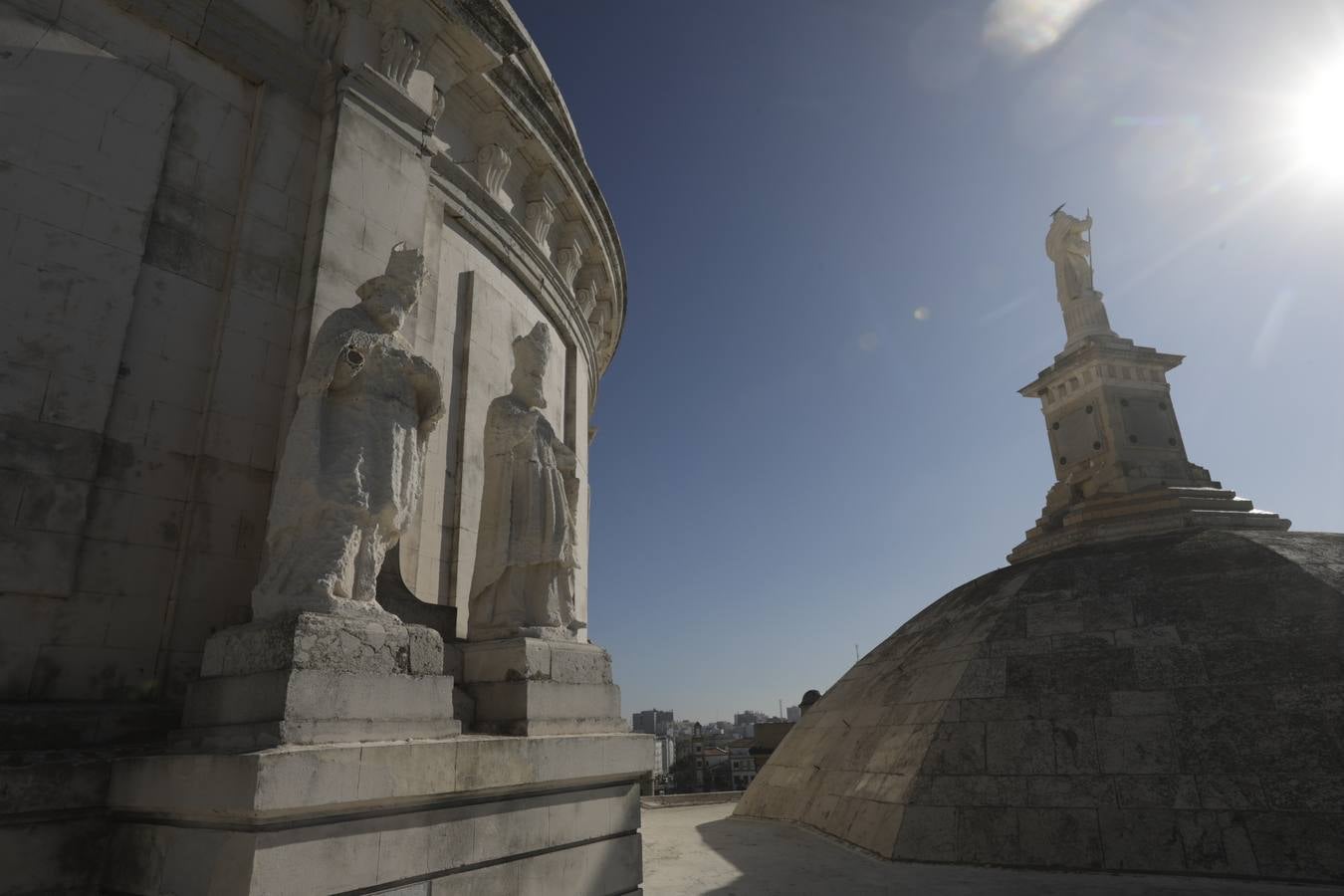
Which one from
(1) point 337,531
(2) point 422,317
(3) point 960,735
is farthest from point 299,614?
(3) point 960,735

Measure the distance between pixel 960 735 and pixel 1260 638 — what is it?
4961 millimetres

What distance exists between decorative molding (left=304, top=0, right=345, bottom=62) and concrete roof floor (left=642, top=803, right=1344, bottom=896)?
10.5 m

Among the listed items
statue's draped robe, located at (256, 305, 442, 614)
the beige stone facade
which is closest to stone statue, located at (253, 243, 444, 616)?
statue's draped robe, located at (256, 305, 442, 614)

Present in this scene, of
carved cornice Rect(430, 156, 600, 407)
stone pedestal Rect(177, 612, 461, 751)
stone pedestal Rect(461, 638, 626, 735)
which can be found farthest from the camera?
carved cornice Rect(430, 156, 600, 407)

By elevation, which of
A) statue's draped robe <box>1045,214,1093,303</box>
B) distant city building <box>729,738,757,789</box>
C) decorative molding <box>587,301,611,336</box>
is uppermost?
statue's draped robe <box>1045,214,1093,303</box>

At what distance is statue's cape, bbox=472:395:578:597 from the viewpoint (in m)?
6.88

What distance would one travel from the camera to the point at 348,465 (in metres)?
5.18

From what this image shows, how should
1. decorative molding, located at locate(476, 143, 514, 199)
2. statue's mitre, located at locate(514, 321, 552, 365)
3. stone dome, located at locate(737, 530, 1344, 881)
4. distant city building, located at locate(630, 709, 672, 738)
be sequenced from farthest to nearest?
distant city building, located at locate(630, 709, 672, 738) < decorative molding, located at locate(476, 143, 514, 199) < stone dome, located at locate(737, 530, 1344, 881) < statue's mitre, located at locate(514, 321, 552, 365)

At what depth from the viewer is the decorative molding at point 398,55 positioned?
28.1 ft

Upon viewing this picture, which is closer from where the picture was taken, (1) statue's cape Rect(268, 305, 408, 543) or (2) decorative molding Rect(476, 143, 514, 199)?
(1) statue's cape Rect(268, 305, 408, 543)

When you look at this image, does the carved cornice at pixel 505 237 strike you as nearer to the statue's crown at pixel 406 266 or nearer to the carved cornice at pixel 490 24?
the carved cornice at pixel 490 24

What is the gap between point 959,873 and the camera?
9.88 m

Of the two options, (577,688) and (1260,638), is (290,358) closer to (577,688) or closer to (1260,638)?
(577,688)

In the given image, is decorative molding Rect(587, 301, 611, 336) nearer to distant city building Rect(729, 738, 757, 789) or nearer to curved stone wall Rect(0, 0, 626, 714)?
curved stone wall Rect(0, 0, 626, 714)
